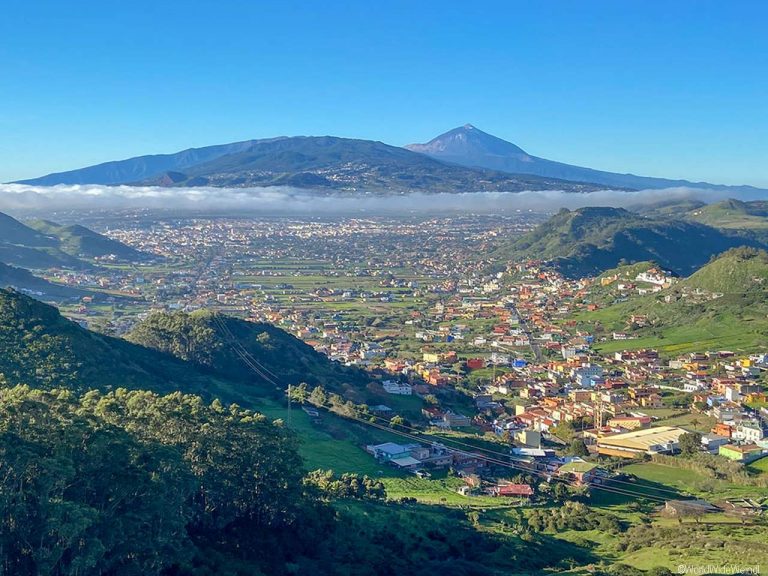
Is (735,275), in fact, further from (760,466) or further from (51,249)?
(51,249)

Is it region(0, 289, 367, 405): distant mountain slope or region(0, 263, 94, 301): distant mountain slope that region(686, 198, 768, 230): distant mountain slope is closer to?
region(0, 263, 94, 301): distant mountain slope

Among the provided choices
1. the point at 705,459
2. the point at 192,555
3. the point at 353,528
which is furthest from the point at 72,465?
the point at 705,459

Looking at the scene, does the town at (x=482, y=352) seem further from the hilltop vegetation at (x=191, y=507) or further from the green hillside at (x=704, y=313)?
the hilltop vegetation at (x=191, y=507)

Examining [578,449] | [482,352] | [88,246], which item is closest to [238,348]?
[578,449]

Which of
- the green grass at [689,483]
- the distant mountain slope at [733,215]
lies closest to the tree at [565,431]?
the green grass at [689,483]

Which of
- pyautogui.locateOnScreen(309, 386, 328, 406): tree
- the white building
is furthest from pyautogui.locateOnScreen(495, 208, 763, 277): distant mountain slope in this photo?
pyautogui.locateOnScreen(309, 386, 328, 406): tree

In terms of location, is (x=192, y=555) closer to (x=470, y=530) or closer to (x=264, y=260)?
(x=470, y=530)
